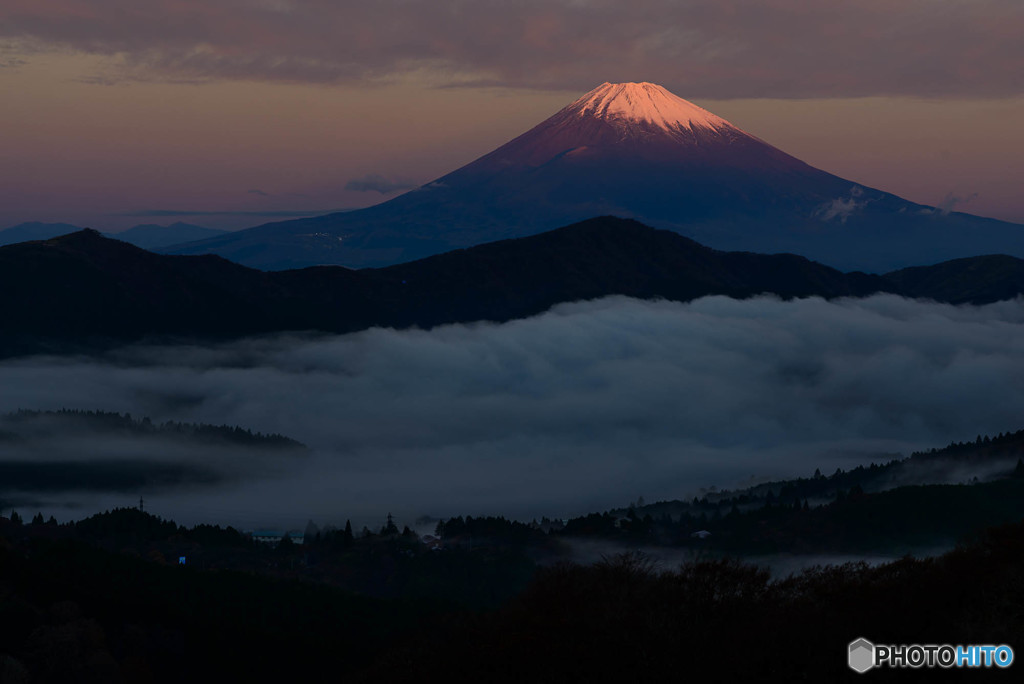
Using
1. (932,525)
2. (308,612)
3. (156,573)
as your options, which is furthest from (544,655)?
(932,525)

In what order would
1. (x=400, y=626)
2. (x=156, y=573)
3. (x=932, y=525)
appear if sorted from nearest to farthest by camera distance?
(x=400, y=626), (x=156, y=573), (x=932, y=525)

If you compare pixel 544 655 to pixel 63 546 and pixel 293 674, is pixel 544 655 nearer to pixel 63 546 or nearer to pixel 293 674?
pixel 293 674

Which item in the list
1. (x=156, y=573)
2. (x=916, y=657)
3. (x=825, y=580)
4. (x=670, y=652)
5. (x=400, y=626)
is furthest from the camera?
(x=156, y=573)

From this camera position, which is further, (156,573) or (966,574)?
(156,573)

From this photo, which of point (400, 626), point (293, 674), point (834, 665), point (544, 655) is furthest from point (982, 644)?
point (400, 626)

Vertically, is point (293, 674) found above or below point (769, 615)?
below

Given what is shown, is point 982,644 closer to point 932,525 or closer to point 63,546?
point 63,546
